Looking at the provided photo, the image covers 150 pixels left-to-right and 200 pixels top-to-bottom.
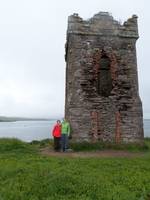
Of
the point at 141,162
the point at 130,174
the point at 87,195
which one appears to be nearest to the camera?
the point at 87,195

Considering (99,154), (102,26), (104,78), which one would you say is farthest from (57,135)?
(102,26)

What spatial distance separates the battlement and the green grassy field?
7405mm

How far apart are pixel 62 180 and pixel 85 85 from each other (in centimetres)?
929

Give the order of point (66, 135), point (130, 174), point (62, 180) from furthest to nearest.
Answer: point (66, 135) → point (130, 174) → point (62, 180)

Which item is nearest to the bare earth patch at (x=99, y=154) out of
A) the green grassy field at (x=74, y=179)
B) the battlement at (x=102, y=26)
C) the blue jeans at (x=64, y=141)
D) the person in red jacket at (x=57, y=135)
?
the blue jeans at (x=64, y=141)

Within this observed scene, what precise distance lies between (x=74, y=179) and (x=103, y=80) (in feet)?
32.2

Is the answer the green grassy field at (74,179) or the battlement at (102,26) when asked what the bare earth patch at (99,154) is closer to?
the green grassy field at (74,179)

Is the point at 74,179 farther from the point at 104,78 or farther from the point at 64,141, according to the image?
the point at 104,78

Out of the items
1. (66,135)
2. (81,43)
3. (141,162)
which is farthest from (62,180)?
(81,43)

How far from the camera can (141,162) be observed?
13.3m

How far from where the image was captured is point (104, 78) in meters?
19.0

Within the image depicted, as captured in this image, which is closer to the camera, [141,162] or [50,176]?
[50,176]

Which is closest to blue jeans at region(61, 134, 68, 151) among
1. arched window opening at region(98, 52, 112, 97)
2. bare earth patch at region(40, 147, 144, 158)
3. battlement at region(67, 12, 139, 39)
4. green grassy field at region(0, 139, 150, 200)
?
bare earth patch at region(40, 147, 144, 158)

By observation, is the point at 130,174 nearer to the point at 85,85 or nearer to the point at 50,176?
the point at 50,176
